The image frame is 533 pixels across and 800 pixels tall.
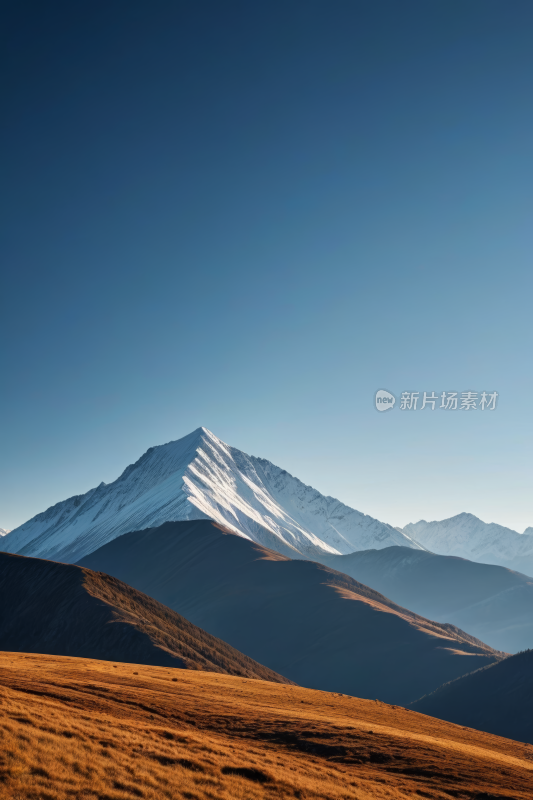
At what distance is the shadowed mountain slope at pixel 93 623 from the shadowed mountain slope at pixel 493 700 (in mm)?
46885

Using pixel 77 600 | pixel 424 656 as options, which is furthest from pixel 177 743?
pixel 424 656

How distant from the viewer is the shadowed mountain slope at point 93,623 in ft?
345

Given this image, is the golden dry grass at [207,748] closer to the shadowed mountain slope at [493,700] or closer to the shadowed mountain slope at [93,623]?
the shadowed mountain slope at [93,623]

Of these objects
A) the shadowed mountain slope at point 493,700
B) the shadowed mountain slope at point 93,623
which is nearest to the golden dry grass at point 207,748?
the shadowed mountain slope at point 93,623

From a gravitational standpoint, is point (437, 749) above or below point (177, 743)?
below

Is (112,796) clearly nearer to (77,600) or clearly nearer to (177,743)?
(177,743)

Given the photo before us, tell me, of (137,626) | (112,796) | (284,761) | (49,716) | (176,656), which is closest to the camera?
(112,796)

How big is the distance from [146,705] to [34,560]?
12778cm

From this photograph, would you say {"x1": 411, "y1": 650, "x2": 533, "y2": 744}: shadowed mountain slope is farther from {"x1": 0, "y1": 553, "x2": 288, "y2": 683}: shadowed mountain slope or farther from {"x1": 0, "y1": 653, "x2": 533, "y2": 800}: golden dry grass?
{"x1": 0, "y1": 653, "x2": 533, "y2": 800}: golden dry grass

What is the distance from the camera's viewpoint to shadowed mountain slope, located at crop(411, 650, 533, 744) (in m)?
134

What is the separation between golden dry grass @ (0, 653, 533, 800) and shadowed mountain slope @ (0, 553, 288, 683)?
1991 inches

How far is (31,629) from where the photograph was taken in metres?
125

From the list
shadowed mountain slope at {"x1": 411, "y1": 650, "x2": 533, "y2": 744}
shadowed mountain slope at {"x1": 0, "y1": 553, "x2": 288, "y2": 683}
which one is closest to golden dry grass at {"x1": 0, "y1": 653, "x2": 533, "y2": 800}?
shadowed mountain slope at {"x1": 0, "y1": 553, "x2": 288, "y2": 683}

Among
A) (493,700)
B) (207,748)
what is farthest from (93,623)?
(493,700)
